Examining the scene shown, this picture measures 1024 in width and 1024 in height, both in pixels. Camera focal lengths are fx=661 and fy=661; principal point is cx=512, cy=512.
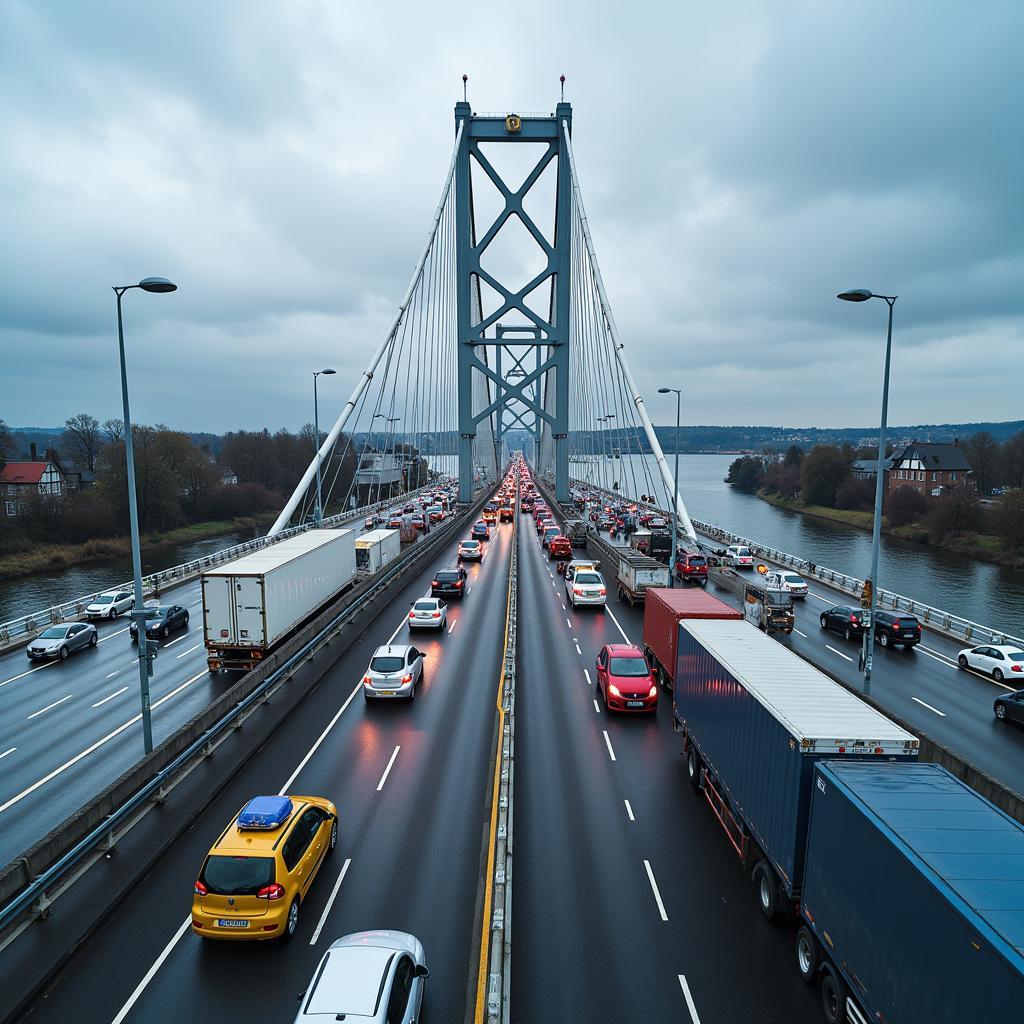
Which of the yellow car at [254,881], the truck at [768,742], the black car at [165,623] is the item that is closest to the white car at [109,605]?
the black car at [165,623]

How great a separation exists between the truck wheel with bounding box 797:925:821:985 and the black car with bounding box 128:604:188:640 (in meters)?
24.7

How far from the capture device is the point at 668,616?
716 inches

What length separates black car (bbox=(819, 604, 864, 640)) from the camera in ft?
87.4

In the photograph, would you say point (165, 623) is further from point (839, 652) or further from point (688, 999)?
point (839, 652)

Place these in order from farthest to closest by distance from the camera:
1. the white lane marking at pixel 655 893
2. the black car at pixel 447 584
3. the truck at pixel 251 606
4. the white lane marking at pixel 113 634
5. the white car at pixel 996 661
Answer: the black car at pixel 447 584, the white lane marking at pixel 113 634, the white car at pixel 996 661, the truck at pixel 251 606, the white lane marking at pixel 655 893

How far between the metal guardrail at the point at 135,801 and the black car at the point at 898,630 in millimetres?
21201

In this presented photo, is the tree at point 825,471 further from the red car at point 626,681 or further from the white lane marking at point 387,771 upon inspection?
the white lane marking at point 387,771

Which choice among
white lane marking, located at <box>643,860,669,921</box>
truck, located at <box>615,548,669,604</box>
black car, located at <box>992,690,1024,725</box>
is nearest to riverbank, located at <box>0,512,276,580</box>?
truck, located at <box>615,548,669,604</box>

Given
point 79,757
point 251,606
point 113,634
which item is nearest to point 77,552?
point 113,634

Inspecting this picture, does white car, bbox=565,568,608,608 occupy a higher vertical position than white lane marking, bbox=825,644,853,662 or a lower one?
higher

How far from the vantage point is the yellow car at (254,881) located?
8.61m

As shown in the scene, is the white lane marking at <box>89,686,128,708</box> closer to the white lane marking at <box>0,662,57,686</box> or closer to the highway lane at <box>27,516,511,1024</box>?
the white lane marking at <box>0,662,57,686</box>

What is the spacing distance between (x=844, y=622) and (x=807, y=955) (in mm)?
21396

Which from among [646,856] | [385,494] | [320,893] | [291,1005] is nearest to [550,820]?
[646,856]
